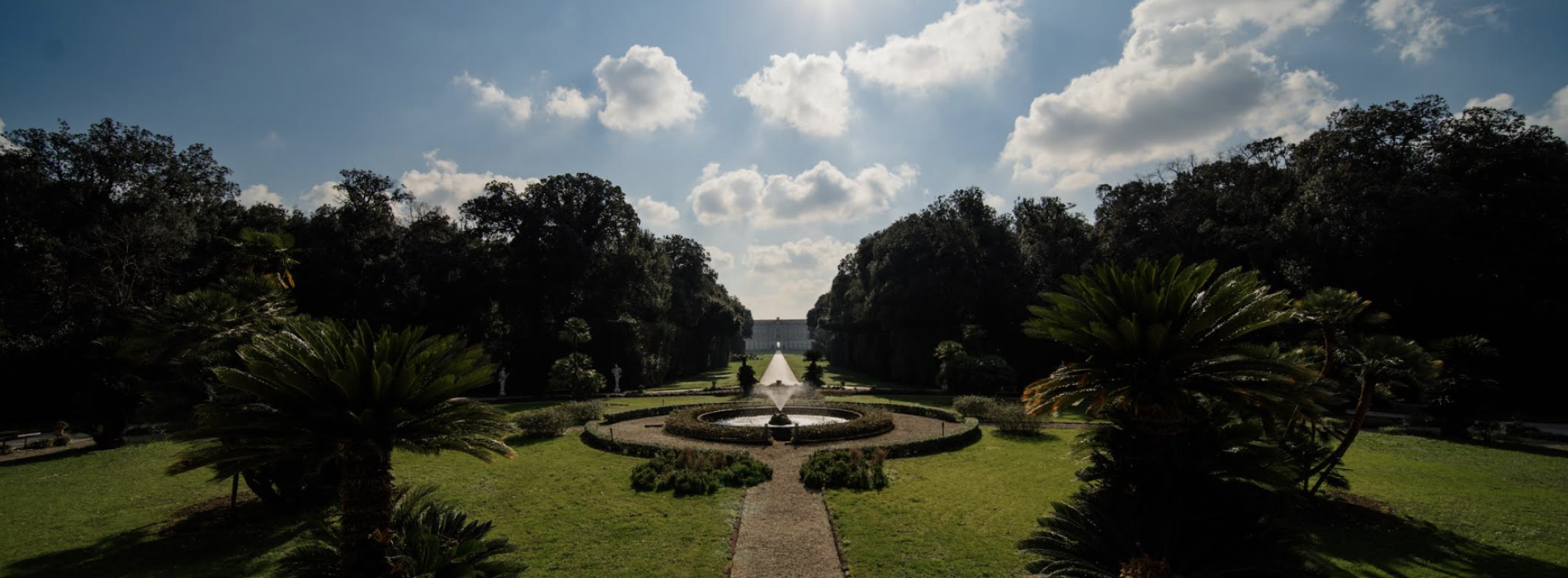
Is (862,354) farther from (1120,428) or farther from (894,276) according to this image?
(1120,428)

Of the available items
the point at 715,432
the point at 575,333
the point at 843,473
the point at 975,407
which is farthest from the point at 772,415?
the point at 575,333

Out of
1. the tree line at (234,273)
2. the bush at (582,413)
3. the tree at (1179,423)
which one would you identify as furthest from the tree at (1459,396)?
the tree line at (234,273)

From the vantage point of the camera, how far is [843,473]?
50.3 feet

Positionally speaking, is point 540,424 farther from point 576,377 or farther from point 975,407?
point 975,407

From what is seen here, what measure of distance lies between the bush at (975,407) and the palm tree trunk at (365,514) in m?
23.2

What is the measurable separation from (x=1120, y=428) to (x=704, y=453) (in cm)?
1204

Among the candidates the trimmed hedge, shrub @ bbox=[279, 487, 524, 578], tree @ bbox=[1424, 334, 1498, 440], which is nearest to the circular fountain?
the trimmed hedge

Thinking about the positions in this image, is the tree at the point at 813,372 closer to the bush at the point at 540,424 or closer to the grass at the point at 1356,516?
the bush at the point at 540,424

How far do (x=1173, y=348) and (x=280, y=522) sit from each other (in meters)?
16.9

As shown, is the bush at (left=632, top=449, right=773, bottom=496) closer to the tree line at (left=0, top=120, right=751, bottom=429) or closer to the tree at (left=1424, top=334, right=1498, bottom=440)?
the tree line at (left=0, top=120, right=751, bottom=429)

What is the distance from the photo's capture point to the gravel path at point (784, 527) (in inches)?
399

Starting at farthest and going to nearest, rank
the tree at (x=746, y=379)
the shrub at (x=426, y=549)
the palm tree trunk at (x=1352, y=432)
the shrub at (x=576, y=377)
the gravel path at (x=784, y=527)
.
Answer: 1. the tree at (x=746, y=379)
2. the shrub at (x=576, y=377)
3. the palm tree trunk at (x=1352, y=432)
4. the gravel path at (x=784, y=527)
5. the shrub at (x=426, y=549)

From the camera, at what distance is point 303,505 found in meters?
13.2

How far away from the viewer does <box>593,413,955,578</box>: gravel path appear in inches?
399
